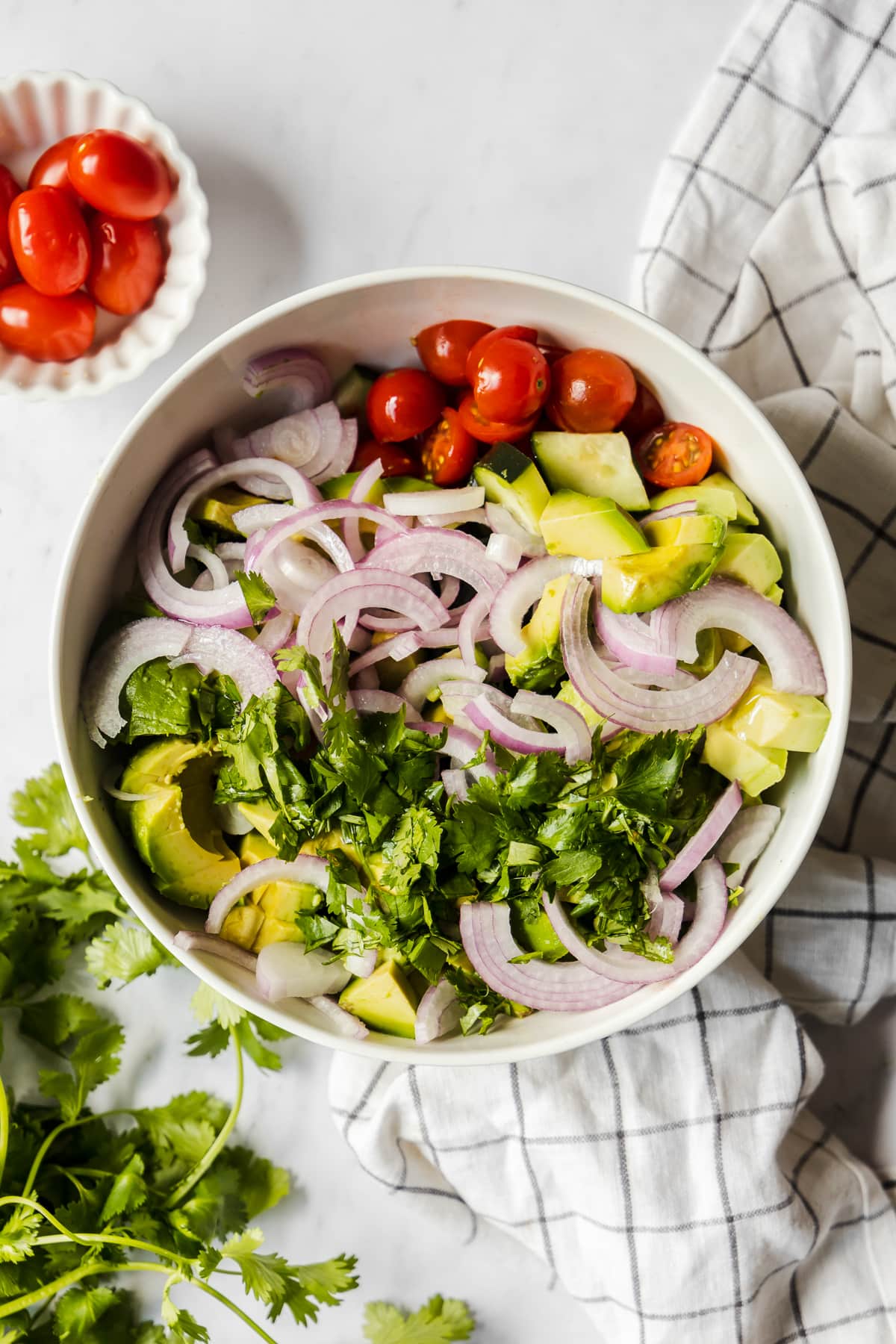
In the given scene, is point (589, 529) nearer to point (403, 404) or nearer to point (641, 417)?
point (641, 417)

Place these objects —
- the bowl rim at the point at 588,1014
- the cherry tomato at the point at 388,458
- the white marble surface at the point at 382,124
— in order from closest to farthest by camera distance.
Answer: the bowl rim at the point at 588,1014, the cherry tomato at the point at 388,458, the white marble surface at the point at 382,124

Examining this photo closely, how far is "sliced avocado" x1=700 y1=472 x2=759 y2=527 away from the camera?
1491 millimetres

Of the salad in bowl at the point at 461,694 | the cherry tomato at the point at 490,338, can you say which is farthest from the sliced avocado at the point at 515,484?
the cherry tomato at the point at 490,338

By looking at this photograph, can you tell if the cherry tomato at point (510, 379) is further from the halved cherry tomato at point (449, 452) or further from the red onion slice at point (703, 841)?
the red onion slice at point (703, 841)

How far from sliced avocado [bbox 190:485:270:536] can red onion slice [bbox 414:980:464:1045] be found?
2.32ft

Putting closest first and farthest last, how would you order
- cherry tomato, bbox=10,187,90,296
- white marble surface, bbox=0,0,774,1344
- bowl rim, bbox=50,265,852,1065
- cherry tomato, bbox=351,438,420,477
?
bowl rim, bbox=50,265,852,1065 → cherry tomato, bbox=351,438,420,477 → cherry tomato, bbox=10,187,90,296 → white marble surface, bbox=0,0,774,1344

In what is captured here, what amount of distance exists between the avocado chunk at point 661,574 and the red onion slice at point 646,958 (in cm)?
39

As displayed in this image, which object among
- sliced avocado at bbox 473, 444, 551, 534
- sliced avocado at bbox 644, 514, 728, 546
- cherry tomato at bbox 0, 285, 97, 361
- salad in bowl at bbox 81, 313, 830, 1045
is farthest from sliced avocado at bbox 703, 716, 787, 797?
cherry tomato at bbox 0, 285, 97, 361

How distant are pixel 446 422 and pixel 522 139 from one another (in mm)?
615

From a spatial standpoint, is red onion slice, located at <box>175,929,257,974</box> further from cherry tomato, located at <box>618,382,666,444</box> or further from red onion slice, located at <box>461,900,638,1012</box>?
cherry tomato, located at <box>618,382,666,444</box>

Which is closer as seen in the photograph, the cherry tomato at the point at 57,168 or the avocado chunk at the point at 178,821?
the avocado chunk at the point at 178,821

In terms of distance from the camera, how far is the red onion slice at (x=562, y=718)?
4.93ft

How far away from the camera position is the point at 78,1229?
1843mm

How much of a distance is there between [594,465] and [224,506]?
53 cm
